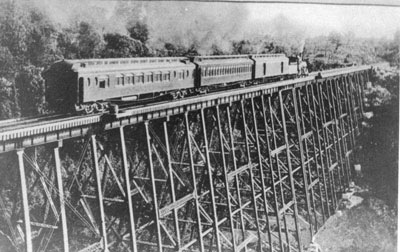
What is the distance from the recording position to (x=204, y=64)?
43.7 feet

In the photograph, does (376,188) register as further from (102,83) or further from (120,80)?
(102,83)

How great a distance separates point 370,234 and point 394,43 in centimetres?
611

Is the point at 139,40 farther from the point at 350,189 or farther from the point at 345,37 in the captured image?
the point at 350,189

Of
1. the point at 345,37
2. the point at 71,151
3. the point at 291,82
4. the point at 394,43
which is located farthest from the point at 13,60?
the point at 394,43

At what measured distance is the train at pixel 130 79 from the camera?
932cm

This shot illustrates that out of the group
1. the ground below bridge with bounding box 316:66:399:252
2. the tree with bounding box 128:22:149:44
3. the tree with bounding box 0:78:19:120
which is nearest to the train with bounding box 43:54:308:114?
the tree with bounding box 128:22:149:44

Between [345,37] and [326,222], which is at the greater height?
[345,37]

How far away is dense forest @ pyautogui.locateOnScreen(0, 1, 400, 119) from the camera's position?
12.2 m

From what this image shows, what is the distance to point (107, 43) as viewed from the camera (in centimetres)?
1861

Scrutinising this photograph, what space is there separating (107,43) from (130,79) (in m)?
8.69

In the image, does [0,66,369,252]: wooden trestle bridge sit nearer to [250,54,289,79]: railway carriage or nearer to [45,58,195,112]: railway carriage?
[45,58,195,112]: railway carriage

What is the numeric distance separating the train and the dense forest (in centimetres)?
102

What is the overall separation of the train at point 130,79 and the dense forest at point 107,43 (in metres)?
1.02

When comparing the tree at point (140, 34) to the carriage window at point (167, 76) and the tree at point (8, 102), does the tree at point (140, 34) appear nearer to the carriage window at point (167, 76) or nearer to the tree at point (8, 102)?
the tree at point (8, 102)
